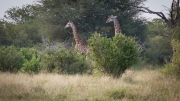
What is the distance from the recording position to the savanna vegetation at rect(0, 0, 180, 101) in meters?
6.79

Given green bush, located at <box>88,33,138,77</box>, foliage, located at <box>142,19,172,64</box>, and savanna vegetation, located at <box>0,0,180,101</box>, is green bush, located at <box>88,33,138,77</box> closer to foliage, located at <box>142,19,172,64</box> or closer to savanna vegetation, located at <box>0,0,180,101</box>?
savanna vegetation, located at <box>0,0,180,101</box>

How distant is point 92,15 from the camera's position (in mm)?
19719

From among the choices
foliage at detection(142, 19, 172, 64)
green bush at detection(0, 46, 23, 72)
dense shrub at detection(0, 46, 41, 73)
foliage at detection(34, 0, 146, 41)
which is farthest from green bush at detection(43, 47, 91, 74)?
foliage at detection(142, 19, 172, 64)

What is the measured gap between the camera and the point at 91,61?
39.7 ft

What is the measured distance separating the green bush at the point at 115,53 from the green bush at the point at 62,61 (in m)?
1.70

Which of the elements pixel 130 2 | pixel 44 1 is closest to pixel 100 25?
pixel 130 2

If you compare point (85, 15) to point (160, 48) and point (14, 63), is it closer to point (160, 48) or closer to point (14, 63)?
point (160, 48)

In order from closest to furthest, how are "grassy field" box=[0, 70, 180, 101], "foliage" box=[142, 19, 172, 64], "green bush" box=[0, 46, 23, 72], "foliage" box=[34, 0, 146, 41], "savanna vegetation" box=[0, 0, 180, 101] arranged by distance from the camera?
1. "grassy field" box=[0, 70, 180, 101]
2. "savanna vegetation" box=[0, 0, 180, 101]
3. "green bush" box=[0, 46, 23, 72]
4. "foliage" box=[142, 19, 172, 64]
5. "foliage" box=[34, 0, 146, 41]

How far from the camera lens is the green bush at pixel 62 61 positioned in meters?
11.0

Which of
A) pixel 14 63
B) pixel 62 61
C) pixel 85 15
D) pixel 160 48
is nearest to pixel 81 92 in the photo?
pixel 62 61

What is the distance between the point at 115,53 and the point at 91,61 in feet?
9.60

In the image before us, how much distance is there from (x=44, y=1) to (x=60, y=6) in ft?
5.38

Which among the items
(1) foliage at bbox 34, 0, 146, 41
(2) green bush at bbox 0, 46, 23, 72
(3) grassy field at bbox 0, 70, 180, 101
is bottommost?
(3) grassy field at bbox 0, 70, 180, 101

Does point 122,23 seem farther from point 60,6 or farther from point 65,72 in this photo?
point 65,72
